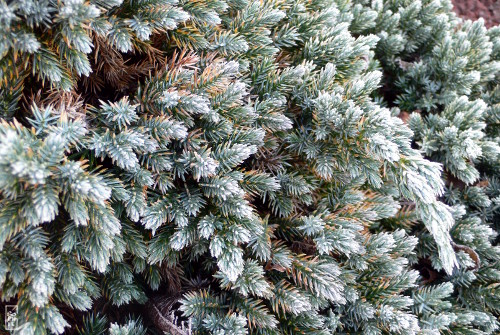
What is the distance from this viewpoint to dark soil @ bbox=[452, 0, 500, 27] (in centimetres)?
324

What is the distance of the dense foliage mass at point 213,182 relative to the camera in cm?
130

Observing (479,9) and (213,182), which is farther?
(479,9)

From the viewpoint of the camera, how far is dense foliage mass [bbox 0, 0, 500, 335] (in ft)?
4.28

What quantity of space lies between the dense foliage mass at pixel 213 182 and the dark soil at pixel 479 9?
4.90 ft

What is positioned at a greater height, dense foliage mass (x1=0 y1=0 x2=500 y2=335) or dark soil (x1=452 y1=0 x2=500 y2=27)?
dark soil (x1=452 y1=0 x2=500 y2=27)

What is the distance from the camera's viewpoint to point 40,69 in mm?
1340

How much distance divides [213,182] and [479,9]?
9.65ft

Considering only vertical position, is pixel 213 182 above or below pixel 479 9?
below

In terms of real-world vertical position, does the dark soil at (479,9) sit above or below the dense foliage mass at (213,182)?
above

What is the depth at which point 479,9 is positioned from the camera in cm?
→ 327

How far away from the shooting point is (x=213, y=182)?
155cm

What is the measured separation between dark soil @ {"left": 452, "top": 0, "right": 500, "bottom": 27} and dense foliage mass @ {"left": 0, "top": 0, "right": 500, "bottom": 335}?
1494 millimetres

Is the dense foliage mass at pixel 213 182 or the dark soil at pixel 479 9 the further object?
the dark soil at pixel 479 9

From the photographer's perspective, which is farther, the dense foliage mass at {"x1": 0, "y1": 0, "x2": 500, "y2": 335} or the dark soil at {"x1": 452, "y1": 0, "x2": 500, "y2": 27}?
the dark soil at {"x1": 452, "y1": 0, "x2": 500, "y2": 27}
